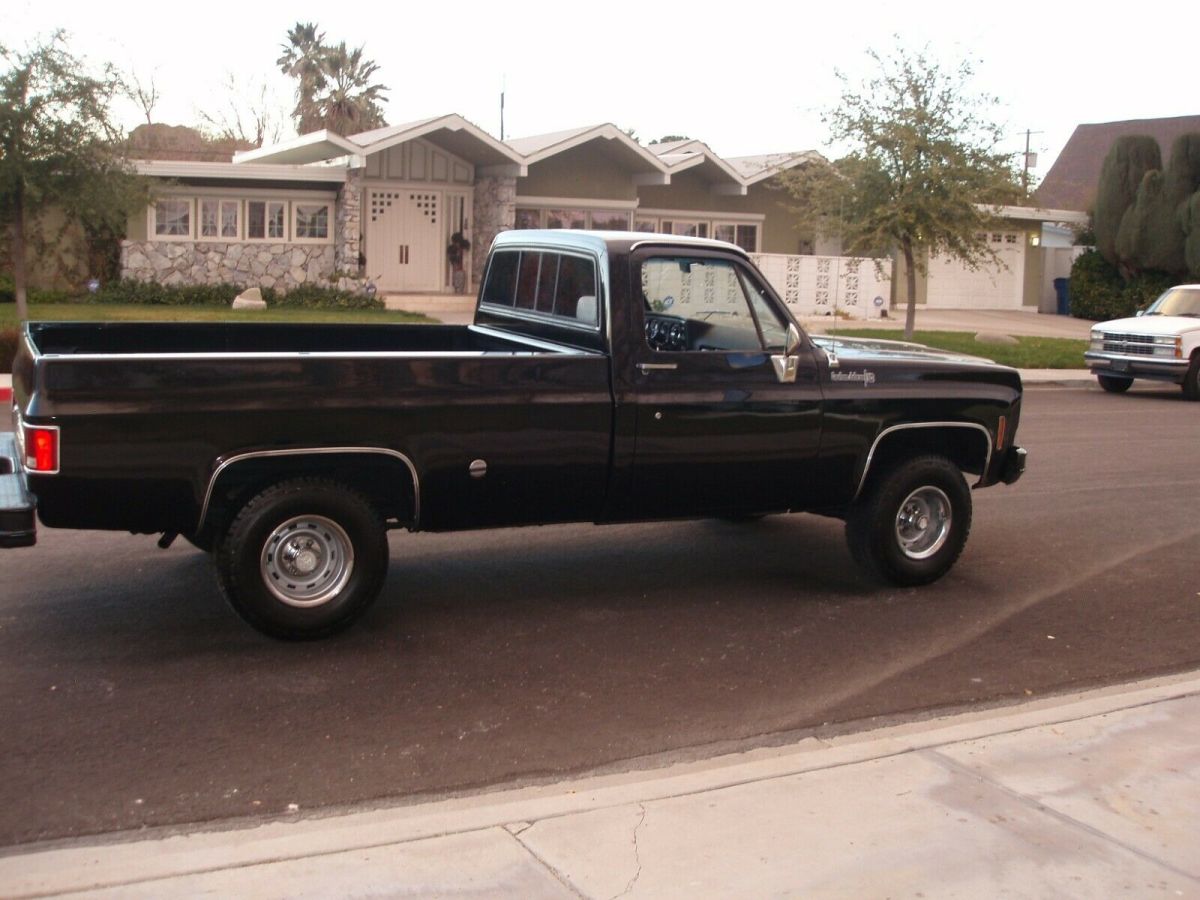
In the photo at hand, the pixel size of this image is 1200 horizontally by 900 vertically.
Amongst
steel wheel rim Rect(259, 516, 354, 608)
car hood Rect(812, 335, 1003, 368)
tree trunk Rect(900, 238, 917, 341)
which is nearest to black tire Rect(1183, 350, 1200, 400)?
tree trunk Rect(900, 238, 917, 341)

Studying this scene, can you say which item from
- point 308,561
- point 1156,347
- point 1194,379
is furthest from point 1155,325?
point 308,561

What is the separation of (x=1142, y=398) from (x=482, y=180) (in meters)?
16.9

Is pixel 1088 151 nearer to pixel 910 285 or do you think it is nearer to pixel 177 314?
pixel 910 285

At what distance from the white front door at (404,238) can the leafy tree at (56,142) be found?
852 centimetres

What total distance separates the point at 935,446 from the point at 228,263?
23672mm

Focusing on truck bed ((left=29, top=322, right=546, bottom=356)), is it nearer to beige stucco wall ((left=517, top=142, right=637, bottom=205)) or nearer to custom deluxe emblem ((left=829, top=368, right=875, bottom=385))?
custom deluxe emblem ((left=829, top=368, right=875, bottom=385))

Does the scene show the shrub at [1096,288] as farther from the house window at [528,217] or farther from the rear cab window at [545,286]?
the rear cab window at [545,286]

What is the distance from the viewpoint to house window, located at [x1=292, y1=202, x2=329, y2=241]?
98.6 feet

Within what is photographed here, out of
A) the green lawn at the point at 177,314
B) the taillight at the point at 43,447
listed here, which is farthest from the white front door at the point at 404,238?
the taillight at the point at 43,447

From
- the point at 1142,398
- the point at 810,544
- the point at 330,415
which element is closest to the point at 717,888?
the point at 330,415

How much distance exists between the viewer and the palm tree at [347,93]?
61.2 m

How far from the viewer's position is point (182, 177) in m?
28.5

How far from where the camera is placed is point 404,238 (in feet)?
103

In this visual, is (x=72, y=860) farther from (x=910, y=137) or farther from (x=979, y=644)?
(x=910, y=137)
